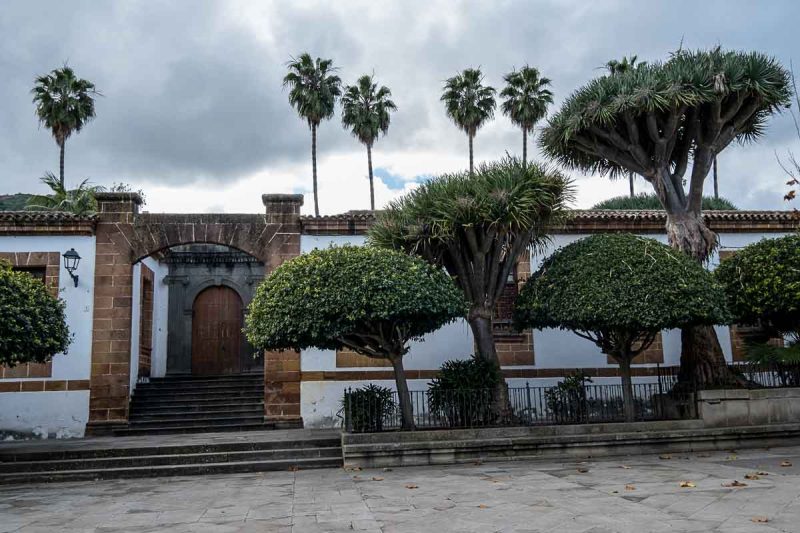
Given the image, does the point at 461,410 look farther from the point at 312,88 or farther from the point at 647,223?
the point at 312,88

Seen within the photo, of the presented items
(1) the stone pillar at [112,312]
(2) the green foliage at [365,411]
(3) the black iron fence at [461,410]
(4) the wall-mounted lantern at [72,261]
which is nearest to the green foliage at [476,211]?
(3) the black iron fence at [461,410]

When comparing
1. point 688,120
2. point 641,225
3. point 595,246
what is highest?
point 688,120

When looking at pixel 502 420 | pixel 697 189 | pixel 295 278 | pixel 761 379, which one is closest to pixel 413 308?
pixel 295 278

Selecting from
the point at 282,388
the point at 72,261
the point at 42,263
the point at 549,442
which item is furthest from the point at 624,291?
the point at 42,263

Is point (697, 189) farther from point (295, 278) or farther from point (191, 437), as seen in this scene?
point (191, 437)

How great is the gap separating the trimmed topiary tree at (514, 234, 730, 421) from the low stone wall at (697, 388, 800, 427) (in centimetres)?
124

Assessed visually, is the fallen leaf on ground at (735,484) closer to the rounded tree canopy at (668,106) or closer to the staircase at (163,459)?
the staircase at (163,459)

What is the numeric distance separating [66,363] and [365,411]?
6.94 meters

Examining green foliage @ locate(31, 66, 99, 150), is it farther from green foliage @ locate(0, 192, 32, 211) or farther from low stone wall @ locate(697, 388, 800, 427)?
low stone wall @ locate(697, 388, 800, 427)

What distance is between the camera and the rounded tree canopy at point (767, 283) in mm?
11539

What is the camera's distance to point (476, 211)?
35.5 feet

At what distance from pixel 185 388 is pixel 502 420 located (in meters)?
8.16


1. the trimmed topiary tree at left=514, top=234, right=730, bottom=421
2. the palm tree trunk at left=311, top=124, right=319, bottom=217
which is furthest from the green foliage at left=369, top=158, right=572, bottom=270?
the palm tree trunk at left=311, top=124, right=319, bottom=217

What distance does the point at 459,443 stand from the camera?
10.2 meters
